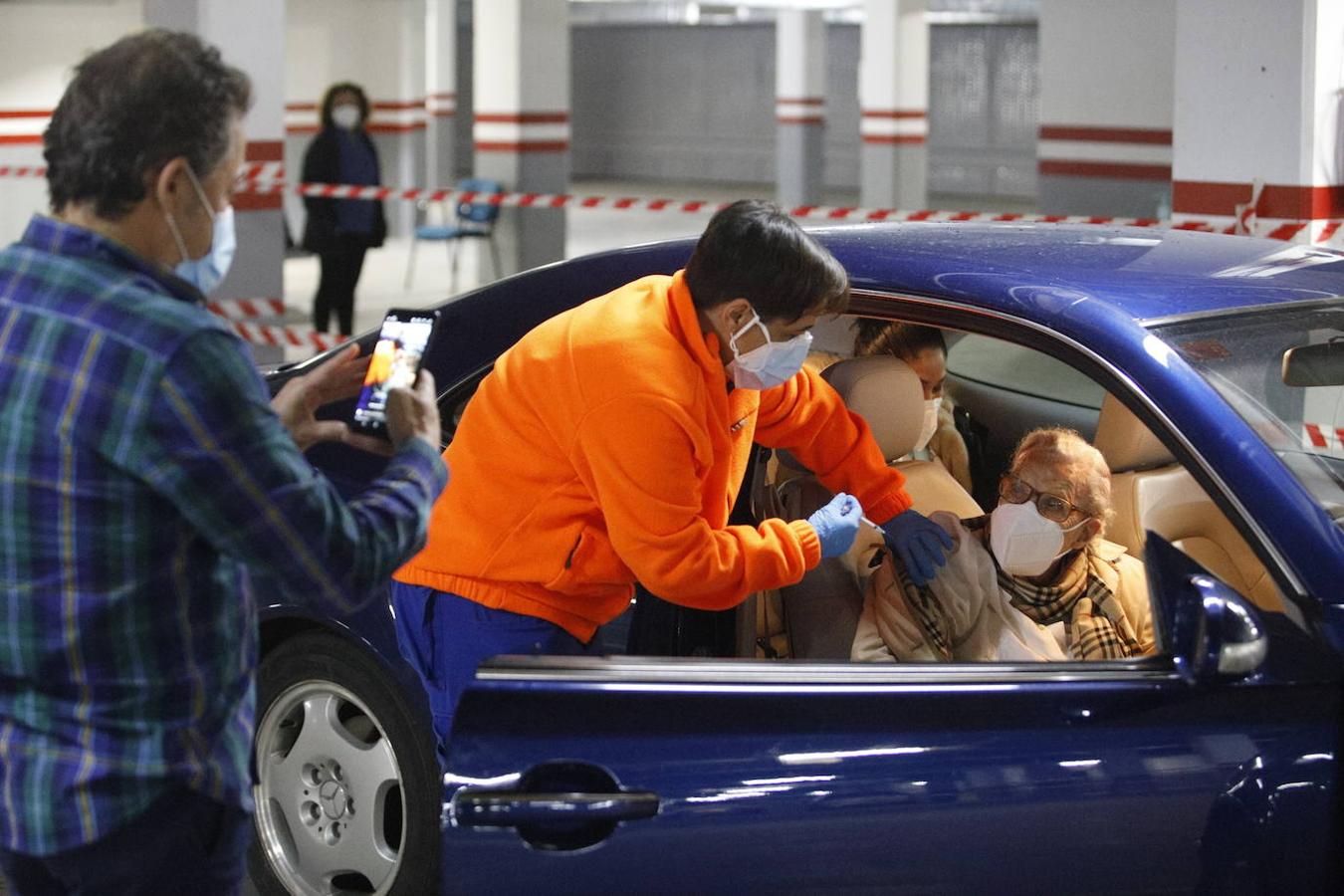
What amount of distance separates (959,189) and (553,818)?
966 inches

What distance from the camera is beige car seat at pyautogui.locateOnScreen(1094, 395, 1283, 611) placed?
274 centimetres

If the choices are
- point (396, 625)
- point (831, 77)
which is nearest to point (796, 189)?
point (831, 77)

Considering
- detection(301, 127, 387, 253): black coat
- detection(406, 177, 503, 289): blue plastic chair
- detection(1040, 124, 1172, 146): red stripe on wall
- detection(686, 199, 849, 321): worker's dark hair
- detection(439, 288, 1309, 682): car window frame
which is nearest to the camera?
detection(439, 288, 1309, 682): car window frame

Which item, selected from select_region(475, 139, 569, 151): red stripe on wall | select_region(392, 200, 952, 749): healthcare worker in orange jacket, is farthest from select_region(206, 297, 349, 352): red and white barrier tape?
select_region(392, 200, 952, 749): healthcare worker in orange jacket

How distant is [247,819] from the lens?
6.93 ft

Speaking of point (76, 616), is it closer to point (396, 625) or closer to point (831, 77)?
point (396, 625)

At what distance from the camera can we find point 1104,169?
46.3ft

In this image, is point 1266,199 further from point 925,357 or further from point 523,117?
point 523,117

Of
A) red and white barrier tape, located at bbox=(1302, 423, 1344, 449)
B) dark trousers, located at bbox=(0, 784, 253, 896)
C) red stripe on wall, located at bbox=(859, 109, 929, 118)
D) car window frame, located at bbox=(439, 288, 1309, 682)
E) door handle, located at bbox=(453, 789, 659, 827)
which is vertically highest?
red stripe on wall, located at bbox=(859, 109, 929, 118)

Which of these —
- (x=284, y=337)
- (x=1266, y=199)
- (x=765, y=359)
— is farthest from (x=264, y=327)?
(x=765, y=359)

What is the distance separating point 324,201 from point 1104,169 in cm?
626

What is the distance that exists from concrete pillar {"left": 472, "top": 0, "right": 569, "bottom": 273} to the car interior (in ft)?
34.7

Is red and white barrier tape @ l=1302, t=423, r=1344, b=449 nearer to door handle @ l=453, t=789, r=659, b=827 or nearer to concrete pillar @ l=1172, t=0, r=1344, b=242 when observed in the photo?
door handle @ l=453, t=789, r=659, b=827

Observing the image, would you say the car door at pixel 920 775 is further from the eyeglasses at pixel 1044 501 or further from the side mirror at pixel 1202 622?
the eyeglasses at pixel 1044 501
